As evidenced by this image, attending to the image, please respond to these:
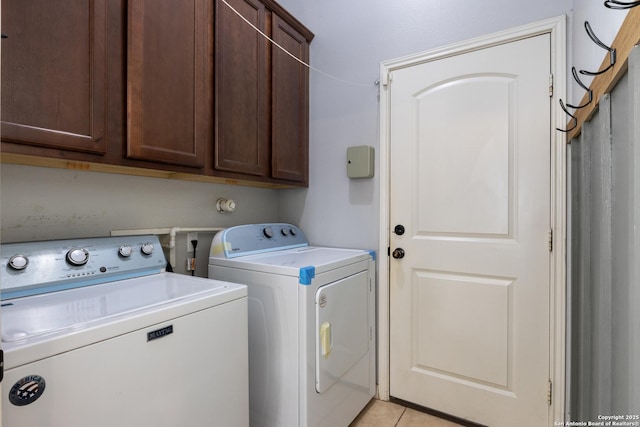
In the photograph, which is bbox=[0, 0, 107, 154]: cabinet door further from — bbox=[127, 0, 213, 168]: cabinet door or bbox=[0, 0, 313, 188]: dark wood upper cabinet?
bbox=[127, 0, 213, 168]: cabinet door

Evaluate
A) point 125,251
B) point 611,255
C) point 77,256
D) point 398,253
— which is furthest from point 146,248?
point 611,255

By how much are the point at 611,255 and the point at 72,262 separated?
5.64 feet

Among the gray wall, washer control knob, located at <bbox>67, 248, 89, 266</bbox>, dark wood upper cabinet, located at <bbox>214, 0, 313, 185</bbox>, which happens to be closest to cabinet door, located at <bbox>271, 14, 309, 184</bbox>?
dark wood upper cabinet, located at <bbox>214, 0, 313, 185</bbox>

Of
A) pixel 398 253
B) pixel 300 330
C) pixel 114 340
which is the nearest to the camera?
pixel 114 340

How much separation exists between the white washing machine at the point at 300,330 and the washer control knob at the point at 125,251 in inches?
17.1

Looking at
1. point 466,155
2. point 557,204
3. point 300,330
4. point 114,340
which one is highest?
point 466,155

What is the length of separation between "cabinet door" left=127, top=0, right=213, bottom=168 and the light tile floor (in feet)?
5.64

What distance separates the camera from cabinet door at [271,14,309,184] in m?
2.00

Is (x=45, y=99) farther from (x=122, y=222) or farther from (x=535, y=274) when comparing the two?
(x=535, y=274)

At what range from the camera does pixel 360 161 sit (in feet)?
6.92

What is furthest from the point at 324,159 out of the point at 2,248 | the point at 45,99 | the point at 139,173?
the point at 2,248

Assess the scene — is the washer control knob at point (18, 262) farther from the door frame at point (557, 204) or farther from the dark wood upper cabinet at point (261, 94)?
the door frame at point (557, 204)

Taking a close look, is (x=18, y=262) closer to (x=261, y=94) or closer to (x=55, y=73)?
(x=55, y=73)

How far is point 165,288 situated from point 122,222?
542 mm
